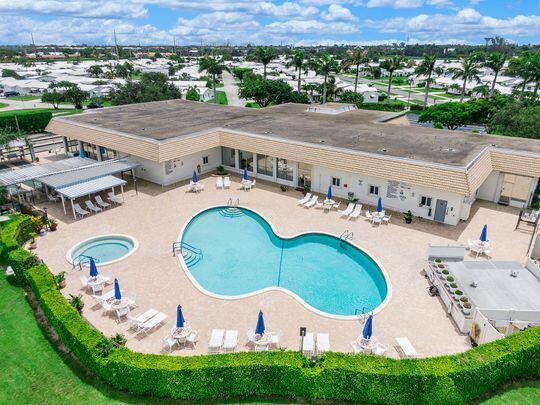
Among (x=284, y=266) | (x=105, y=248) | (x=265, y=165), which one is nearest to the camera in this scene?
(x=284, y=266)

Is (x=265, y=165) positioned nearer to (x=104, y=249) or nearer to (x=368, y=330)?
(x=104, y=249)

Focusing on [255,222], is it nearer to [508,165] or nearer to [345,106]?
[508,165]

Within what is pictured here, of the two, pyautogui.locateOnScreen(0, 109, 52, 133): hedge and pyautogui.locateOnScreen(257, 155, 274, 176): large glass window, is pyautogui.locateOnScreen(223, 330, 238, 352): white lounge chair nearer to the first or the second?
pyautogui.locateOnScreen(257, 155, 274, 176): large glass window

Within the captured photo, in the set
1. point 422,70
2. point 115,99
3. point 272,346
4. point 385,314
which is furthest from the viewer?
point 422,70

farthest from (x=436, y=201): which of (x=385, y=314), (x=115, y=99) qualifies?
(x=115, y=99)

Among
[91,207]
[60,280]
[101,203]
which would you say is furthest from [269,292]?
[101,203]

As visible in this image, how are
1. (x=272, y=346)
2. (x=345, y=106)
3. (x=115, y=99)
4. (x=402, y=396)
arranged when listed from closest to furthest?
1. (x=402, y=396)
2. (x=272, y=346)
3. (x=345, y=106)
4. (x=115, y=99)

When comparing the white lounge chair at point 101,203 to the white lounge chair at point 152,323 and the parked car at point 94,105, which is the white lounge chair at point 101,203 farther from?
the parked car at point 94,105
